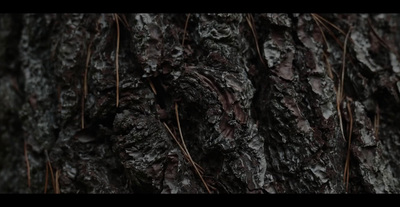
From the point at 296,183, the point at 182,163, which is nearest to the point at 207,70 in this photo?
the point at 182,163

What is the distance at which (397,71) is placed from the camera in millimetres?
1367

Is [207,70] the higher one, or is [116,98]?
[207,70]

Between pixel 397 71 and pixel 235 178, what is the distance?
2.53 ft

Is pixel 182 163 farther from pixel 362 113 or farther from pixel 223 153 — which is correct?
pixel 362 113

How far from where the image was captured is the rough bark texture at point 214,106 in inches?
45.7

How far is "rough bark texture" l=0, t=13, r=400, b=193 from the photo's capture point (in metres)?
1.16

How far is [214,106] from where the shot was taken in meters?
1.16

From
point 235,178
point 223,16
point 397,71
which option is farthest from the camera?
point 397,71

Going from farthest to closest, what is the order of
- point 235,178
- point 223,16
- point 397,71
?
point 397,71 < point 223,16 < point 235,178

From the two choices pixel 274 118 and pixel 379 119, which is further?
pixel 379 119

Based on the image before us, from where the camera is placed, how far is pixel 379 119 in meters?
1.35
